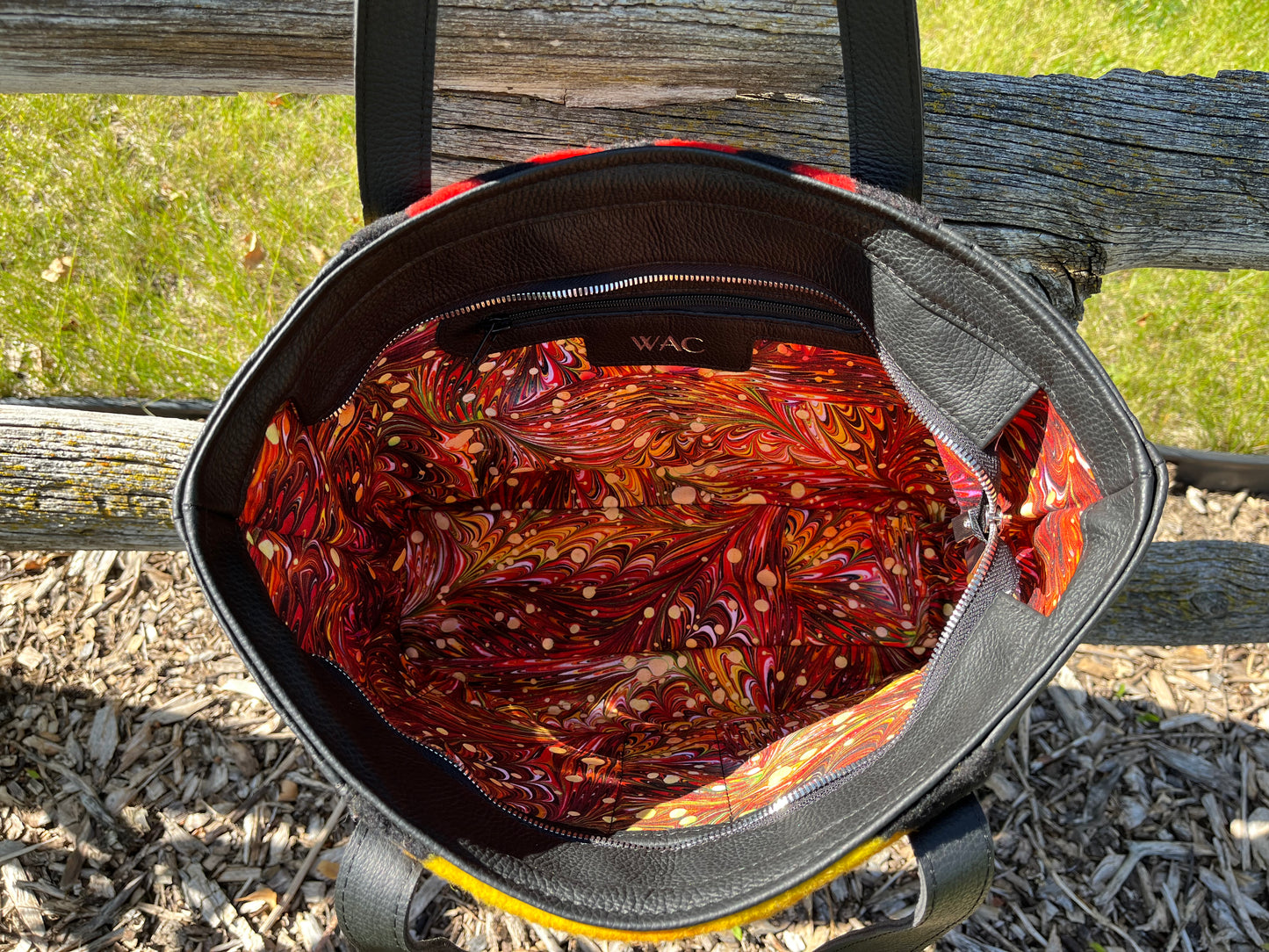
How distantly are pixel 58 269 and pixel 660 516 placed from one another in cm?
187

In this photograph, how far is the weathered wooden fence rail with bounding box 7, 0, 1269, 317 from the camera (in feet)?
3.68

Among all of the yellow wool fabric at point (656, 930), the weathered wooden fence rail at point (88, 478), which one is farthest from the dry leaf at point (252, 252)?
the yellow wool fabric at point (656, 930)

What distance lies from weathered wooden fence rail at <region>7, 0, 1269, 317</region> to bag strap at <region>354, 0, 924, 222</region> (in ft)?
0.90

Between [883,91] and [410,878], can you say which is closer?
[410,878]

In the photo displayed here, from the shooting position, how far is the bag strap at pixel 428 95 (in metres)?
0.84

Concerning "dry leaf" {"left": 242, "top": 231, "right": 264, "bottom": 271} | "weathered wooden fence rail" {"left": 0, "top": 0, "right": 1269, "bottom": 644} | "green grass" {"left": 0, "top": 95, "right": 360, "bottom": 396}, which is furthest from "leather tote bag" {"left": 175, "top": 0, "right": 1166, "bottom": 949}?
"dry leaf" {"left": 242, "top": 231, "right": 264, "bottom": 271}

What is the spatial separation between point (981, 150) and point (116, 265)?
2.23 metres

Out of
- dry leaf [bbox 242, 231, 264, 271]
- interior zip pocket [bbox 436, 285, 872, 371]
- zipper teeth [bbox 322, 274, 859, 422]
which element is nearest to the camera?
zipper teeth [bbox 322, 274, 859, 422]

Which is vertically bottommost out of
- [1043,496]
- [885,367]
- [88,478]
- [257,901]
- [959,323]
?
[257,901]

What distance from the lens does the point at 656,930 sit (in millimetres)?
719

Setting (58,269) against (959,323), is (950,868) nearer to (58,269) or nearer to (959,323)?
(959,323)

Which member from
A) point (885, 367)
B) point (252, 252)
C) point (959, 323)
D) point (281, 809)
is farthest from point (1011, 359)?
point (252, 252)

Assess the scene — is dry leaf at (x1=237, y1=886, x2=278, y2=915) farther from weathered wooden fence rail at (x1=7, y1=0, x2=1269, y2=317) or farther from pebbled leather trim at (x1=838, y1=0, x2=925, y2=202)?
pebbled leather trim at (x1=838, y1=0, x2=925, y2=202)

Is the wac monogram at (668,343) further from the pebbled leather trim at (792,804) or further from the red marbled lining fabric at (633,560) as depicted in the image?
the pebbled leather trim at (792,804)
